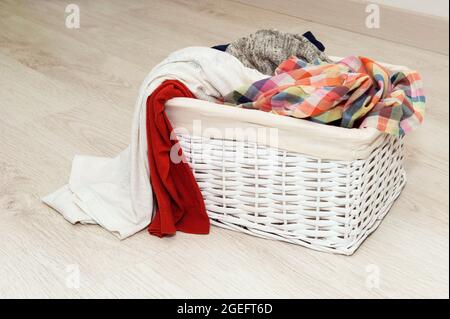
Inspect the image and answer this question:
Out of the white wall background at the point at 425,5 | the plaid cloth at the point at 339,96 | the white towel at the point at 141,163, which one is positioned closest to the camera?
the plaid cloth at the point at 339,96

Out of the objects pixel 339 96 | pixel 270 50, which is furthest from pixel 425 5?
pixel 339 96

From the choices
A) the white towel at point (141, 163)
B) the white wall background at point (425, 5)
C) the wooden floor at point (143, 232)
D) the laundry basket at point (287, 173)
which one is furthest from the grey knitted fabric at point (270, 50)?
the white wall background at point (425, 5)

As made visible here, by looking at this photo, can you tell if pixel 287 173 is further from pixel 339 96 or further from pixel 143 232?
pixel 143 232

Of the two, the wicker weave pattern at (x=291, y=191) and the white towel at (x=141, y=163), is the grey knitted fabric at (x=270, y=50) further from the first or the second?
the wicker weave pattern at (x=291, y=191)

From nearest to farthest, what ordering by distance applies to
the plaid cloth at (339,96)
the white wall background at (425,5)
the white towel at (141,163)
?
the plaid cloth at (339,96) < the white towel at (141,163) < the white wall background at (425,5)

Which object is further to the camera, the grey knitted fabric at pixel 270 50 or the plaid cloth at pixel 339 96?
the grey knitted fabric at pixel 270 50

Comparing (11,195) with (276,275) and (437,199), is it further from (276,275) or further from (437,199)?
(437,199)

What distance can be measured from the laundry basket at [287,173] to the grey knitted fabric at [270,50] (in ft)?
0.67

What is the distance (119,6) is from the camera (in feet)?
8.25

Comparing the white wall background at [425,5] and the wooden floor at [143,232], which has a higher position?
the white wall background at [425,5]

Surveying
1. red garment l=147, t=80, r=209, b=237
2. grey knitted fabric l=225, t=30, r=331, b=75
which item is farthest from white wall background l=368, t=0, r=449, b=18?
red garment l=147, t=80, r=209, b=237

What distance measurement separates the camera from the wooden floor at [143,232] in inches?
41.3

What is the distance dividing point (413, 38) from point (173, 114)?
1140 millimetres

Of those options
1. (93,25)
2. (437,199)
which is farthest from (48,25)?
(437,199)
